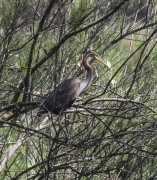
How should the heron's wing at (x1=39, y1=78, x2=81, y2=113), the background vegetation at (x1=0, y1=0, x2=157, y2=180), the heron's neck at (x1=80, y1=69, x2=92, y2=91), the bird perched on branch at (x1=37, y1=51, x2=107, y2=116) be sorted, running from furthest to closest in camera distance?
the heron's neck at (x1=80, y1=69, x2=92, y2=91)
the bird perched on branch at (x1=37, y1=51, x2=107, y2=116)
the heron's wing at (x1=39, y1=78, x2=81, y2=113)
the background vegetation at (x1=0, y1=0, x2=157, y2=180)

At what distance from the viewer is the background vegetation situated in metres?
3.14

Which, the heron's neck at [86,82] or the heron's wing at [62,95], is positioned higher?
the heron's neck at [86,82]

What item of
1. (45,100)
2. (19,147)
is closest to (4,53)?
(45,100)

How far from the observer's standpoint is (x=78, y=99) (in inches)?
169

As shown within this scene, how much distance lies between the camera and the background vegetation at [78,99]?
3.14 metres

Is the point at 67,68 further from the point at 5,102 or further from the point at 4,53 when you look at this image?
the point at 4,53

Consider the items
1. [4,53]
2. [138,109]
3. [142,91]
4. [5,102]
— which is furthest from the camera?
[142,91]

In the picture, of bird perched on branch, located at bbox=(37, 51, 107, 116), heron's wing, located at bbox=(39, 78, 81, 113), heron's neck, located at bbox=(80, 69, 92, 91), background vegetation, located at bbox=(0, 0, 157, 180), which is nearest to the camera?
background vegetation, located at bbox=(0, 0, 157, 180)

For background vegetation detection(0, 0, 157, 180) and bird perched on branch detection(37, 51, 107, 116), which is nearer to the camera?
background vegetation detection(0, 0, 157, 180)

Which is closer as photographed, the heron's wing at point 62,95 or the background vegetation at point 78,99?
the background vegetation at point 78,99

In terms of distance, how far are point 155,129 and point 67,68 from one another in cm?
192

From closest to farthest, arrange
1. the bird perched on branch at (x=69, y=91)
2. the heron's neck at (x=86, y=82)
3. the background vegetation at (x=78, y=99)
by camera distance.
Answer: the background vegetation at (x=78, y=99) < the bird perched on branch at (x=69, y=91) < the heron's neck at (x=86, y=82)

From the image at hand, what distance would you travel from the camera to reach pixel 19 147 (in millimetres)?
3871

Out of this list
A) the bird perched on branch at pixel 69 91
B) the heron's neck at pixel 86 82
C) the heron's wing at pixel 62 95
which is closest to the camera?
the heron's wing at pixel 62 95
